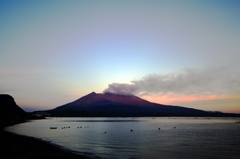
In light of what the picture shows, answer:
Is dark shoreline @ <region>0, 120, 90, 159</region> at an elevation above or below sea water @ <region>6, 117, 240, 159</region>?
above

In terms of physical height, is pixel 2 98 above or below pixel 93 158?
above

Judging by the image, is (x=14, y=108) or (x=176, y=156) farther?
(x=14, y=108)

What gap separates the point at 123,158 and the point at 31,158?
A: 371 inches

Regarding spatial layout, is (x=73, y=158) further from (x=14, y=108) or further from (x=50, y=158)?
(x=14, y=108)

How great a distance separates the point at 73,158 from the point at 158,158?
9.31m

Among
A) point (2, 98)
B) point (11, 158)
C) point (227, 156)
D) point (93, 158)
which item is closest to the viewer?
point (11, 158)

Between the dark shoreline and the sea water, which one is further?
the sea water

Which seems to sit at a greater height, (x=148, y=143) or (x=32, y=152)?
(x=32, y=152)

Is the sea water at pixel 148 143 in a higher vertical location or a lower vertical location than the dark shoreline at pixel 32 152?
lower

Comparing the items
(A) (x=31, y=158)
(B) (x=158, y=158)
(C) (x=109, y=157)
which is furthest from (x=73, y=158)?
(B) (x=158, y=158)

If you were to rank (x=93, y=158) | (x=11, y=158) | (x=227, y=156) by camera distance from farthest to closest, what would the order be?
(x=227, y=156), (x=93, y=158), (x=11, y=158)

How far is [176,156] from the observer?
83.7 ft

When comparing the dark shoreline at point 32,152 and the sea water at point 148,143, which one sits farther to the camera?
the sea water at point 148,143

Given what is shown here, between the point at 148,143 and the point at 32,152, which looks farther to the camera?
the point at 148,143
